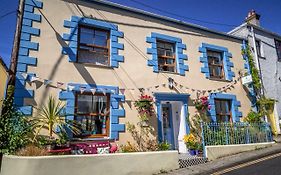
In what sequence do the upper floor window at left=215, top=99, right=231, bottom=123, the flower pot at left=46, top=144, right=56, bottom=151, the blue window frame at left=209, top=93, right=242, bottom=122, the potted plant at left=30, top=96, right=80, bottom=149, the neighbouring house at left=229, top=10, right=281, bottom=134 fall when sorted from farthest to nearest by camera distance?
the neighbouring house at left=229, top=10, right=281, bottom=134 < the upper floor window at left=215, top=99, right=231, bottom=123 < the blue window frame at left=209, top=93, right=242, bottom=122 < the potted plant at left=30, top=96, right=80, bottom=149 < the flower pot at left=46, top=144, right=56, bottom=151

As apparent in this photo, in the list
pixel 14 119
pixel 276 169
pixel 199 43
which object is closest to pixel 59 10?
pixel 14 119

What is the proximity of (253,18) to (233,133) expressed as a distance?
968 cm

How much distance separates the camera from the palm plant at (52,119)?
22.9 ft

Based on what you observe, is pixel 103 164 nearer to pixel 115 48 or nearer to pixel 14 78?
pixel 14 78

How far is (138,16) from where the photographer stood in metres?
10.4

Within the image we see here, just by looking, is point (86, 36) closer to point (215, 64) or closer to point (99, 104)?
point (99, 104)

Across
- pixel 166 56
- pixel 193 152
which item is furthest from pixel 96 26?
pixel 193 152

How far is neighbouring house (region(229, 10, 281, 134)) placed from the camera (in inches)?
533

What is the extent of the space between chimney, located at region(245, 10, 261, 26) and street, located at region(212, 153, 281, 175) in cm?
1043

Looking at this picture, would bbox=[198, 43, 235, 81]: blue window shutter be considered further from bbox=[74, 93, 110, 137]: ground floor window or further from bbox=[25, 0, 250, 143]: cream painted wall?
bbox=[74, 93, 110, 137]: ground floor window

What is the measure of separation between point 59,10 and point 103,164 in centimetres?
627

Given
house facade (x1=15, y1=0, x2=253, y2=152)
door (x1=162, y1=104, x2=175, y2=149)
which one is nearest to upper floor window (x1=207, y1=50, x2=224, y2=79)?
house facade (x1=15, y1=0, x2=253, y2=152)

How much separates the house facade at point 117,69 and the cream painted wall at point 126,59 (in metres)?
0.04

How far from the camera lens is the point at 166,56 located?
10.8m
